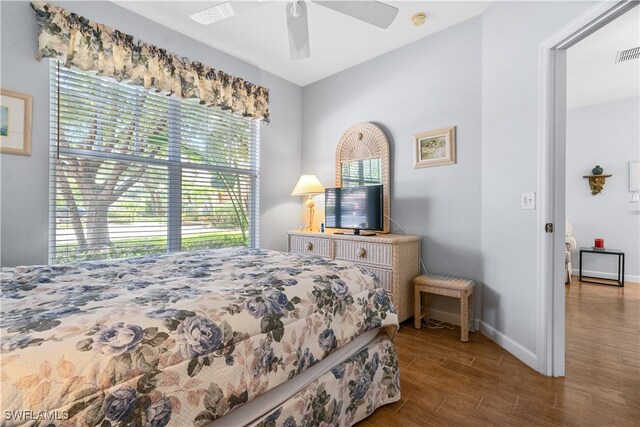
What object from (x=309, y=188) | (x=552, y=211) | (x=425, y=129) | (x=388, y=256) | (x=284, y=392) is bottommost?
(x=284, y=392)

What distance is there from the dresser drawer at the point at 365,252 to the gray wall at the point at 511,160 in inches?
32.8

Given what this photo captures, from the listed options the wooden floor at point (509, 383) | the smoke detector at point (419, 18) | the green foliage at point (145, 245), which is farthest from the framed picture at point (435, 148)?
the green foliage at point (145, 245)

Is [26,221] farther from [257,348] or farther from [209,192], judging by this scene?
[257,348]

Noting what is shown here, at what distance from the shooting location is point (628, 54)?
3.10 meters

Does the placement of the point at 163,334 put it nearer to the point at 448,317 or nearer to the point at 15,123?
the point at 15,123

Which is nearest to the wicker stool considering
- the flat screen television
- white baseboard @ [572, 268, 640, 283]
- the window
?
the flat screen television

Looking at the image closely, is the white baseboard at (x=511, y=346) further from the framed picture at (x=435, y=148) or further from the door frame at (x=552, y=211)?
the framed picture at (x=435, y=148)

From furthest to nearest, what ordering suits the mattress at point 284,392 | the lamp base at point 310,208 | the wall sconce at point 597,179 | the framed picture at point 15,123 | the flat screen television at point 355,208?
the wall sconce at point 597,179
the lamp base at point 310,208
the flat screen television at point 355,208
the framed picture at point 15,123
the mattress at point 284,392

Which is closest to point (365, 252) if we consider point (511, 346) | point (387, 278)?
point (387, 278)

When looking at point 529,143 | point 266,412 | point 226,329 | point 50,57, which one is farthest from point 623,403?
point 50,57

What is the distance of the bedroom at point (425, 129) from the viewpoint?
202 centimetres

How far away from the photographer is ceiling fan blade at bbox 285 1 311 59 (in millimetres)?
1889

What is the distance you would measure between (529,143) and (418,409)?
1843 millimetres

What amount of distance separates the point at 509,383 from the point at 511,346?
47cm
